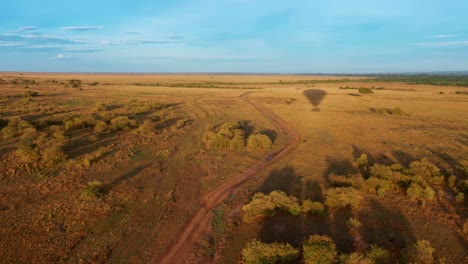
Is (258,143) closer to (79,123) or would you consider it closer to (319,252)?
(319,252)

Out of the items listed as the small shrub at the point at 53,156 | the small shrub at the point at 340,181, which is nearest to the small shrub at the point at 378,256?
the small shrub at the point at 340,181

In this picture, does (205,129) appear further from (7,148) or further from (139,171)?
(7,148)

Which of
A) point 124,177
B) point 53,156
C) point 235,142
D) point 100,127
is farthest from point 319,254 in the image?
point 100,127

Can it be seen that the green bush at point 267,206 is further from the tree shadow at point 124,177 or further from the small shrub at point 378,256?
the tree shadow at point 124,177

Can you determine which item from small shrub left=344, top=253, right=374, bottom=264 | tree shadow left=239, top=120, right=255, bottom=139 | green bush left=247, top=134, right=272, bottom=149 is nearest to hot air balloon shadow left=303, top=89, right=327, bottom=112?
tree shadow left=239, top=120, right=255, bottom=139

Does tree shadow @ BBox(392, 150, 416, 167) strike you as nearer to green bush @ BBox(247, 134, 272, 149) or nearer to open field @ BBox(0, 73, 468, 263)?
open field @ BBox(0, 73, 468, 263)

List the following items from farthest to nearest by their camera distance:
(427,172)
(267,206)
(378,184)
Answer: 1. (427,172)
2. (378,184)
3. (267,206)
